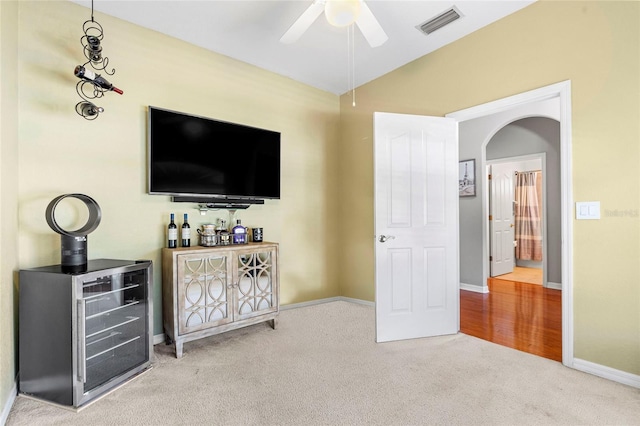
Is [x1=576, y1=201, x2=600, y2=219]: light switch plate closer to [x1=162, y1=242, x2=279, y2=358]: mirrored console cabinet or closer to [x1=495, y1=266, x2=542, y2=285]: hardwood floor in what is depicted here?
[x1=162, y1=242, x2=279, y2=358]: mirrored console cabinet

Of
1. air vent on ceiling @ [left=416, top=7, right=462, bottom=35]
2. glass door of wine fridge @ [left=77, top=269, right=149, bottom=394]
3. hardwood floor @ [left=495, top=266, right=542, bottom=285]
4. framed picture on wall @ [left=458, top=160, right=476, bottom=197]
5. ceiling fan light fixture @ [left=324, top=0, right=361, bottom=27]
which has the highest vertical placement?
air vent on ceiling @ [left=416, top=7, right=462, bottom=35]

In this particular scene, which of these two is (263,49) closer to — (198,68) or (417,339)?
(198,68)

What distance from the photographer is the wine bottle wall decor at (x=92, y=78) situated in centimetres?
226

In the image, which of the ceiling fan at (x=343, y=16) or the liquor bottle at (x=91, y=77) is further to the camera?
the liquor bottle at (x=91, y=77)

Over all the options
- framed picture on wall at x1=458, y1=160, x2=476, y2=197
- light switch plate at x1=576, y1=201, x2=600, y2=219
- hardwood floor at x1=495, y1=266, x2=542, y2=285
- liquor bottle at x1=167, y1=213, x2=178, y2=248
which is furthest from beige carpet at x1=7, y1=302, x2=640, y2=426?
hardwood floor at x1=495, y1=266, x2=542, y2=285

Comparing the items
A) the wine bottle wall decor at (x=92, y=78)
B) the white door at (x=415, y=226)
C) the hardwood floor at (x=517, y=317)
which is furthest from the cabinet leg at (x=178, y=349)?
the hardwood floor at (x=517, y=317)

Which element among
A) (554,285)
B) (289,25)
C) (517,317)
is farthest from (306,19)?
(554,285)

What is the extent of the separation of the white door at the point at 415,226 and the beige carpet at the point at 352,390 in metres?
0.24

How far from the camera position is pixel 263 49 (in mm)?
3125

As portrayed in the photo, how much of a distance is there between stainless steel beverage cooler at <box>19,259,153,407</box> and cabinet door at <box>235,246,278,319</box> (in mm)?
867

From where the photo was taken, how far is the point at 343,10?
1.79m

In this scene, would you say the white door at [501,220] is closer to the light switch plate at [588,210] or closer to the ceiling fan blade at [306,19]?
the light switch plate at [588,210]

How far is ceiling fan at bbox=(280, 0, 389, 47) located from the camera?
1782mm

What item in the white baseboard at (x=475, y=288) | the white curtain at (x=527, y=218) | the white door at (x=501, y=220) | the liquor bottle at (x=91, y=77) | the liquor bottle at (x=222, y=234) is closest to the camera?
the liquor bottle at (x=91, y=77)
